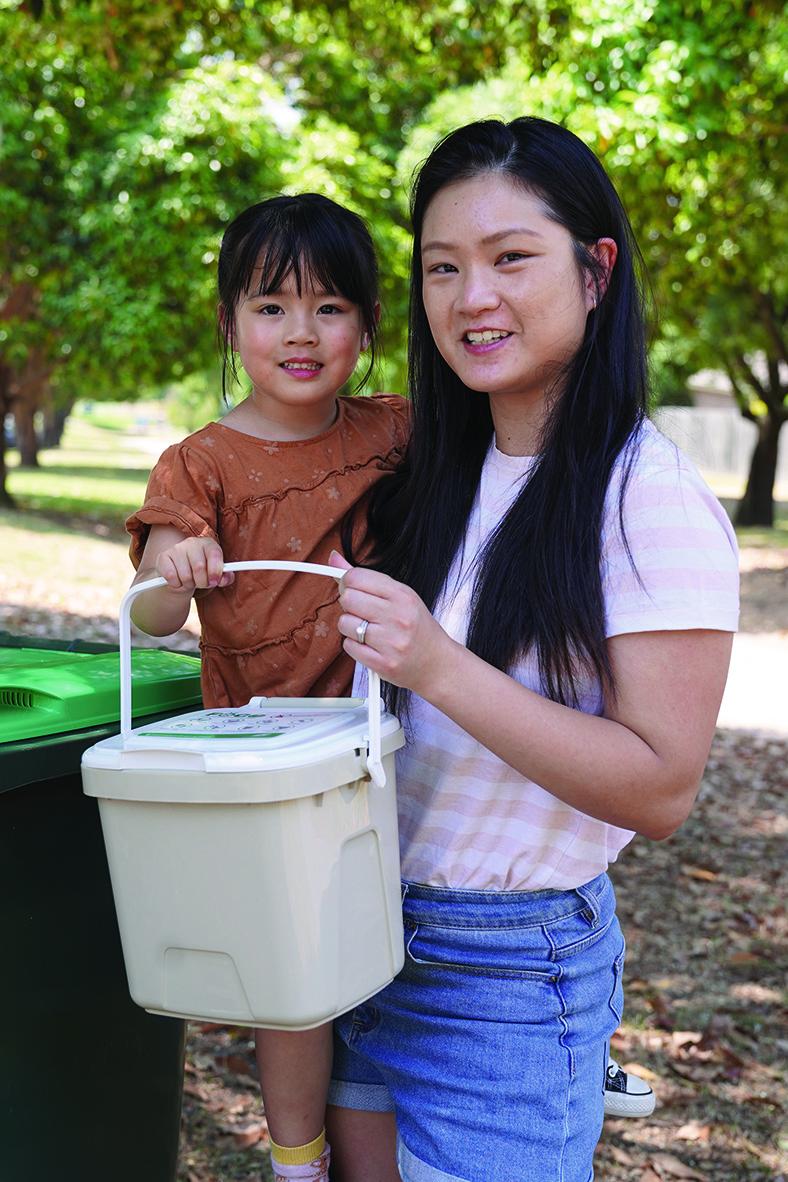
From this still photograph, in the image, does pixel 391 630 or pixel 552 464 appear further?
pixel 552 464

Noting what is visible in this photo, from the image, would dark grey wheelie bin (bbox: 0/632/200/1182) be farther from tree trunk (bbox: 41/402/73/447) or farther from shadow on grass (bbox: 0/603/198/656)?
tree trunk (bbox: 41/402/73/447)

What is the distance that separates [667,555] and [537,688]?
222 millimetres

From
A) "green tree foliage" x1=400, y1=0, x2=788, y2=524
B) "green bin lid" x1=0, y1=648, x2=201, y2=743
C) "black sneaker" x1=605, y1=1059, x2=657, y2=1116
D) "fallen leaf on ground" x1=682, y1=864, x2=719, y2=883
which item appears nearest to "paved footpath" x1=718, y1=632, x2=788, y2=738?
"fallen leaf on ground" x1=682, y1=864, x2=719, y2=883

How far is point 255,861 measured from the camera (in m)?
1.30

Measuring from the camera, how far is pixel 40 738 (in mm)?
1729

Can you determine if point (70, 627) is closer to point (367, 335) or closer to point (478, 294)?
point (367, 335)

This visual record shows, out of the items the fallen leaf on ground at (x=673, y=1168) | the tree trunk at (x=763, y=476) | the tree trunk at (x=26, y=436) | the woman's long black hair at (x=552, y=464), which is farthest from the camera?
the tree trunk at (x=26, y=436)

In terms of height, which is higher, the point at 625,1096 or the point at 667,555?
the point at 667,555

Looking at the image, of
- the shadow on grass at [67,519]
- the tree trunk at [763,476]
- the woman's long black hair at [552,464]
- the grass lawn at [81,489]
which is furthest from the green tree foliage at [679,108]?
the grass lawn at [81,489]

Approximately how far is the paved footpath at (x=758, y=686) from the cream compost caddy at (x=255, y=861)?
5616 millimetres

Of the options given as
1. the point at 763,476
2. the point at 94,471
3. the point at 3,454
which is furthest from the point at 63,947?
the point at 94,471

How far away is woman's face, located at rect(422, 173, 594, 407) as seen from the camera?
149 centimetres

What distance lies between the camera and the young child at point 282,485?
172 cm

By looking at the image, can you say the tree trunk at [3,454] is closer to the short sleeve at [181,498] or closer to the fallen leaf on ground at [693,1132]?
the fallen leaf on ground at [693,1132]
